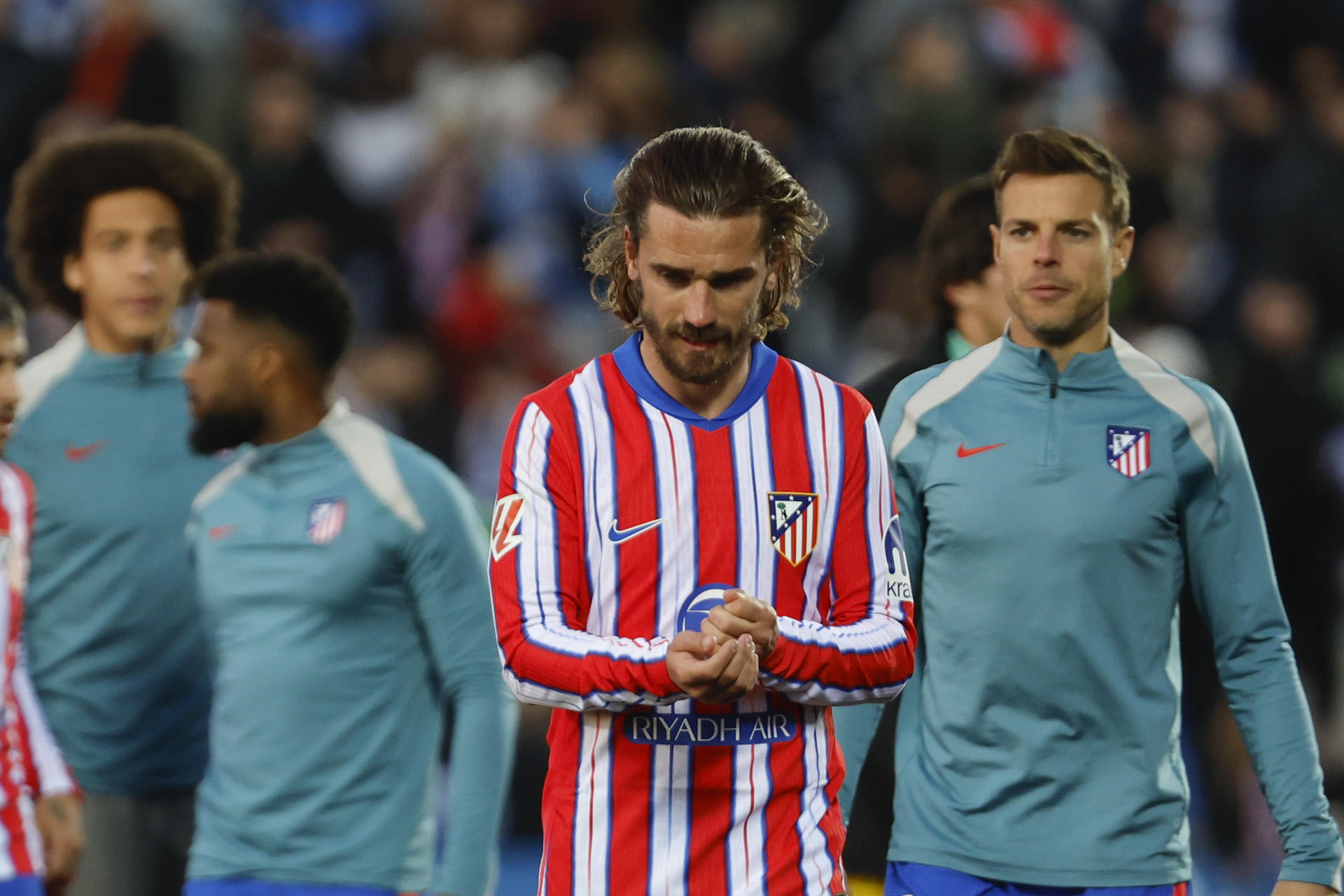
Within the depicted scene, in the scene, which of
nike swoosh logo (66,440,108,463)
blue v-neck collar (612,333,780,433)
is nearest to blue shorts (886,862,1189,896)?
blue v-neck collar (612,333,780,433)

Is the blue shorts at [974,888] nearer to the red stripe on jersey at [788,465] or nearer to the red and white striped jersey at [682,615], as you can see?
the red and white striped jersey at [682,615]

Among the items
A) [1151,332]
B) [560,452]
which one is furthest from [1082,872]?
[1151,332]

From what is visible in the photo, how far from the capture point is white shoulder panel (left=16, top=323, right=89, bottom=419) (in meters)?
5.10

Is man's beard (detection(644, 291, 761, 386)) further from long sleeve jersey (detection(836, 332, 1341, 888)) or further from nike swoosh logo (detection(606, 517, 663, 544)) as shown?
long sleeve jersey (detection(836, 332, 1341, 888))

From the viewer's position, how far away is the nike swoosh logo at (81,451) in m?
5.02

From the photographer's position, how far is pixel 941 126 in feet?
33.1

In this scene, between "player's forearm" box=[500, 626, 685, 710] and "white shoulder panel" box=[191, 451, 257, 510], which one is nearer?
Answer: "player's forearm" box=[500, 626, 685, 710]

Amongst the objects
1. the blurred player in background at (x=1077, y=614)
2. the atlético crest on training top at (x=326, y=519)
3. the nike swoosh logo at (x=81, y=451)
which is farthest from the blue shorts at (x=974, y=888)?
the nike swoosh logo at (x=81, y=451)

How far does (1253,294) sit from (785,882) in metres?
6.98

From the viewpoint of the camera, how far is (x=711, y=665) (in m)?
2.82

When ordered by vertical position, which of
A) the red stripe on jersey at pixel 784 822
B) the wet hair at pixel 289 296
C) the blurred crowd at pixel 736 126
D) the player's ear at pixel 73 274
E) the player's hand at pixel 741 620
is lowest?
the red stripe on jersey at pixel 784 822

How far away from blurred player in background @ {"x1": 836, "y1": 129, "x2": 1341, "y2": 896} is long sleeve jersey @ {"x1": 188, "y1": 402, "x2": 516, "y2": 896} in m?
0.98

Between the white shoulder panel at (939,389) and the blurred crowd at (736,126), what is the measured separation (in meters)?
4.42

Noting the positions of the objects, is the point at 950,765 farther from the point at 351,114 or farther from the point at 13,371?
the point at 351,114
